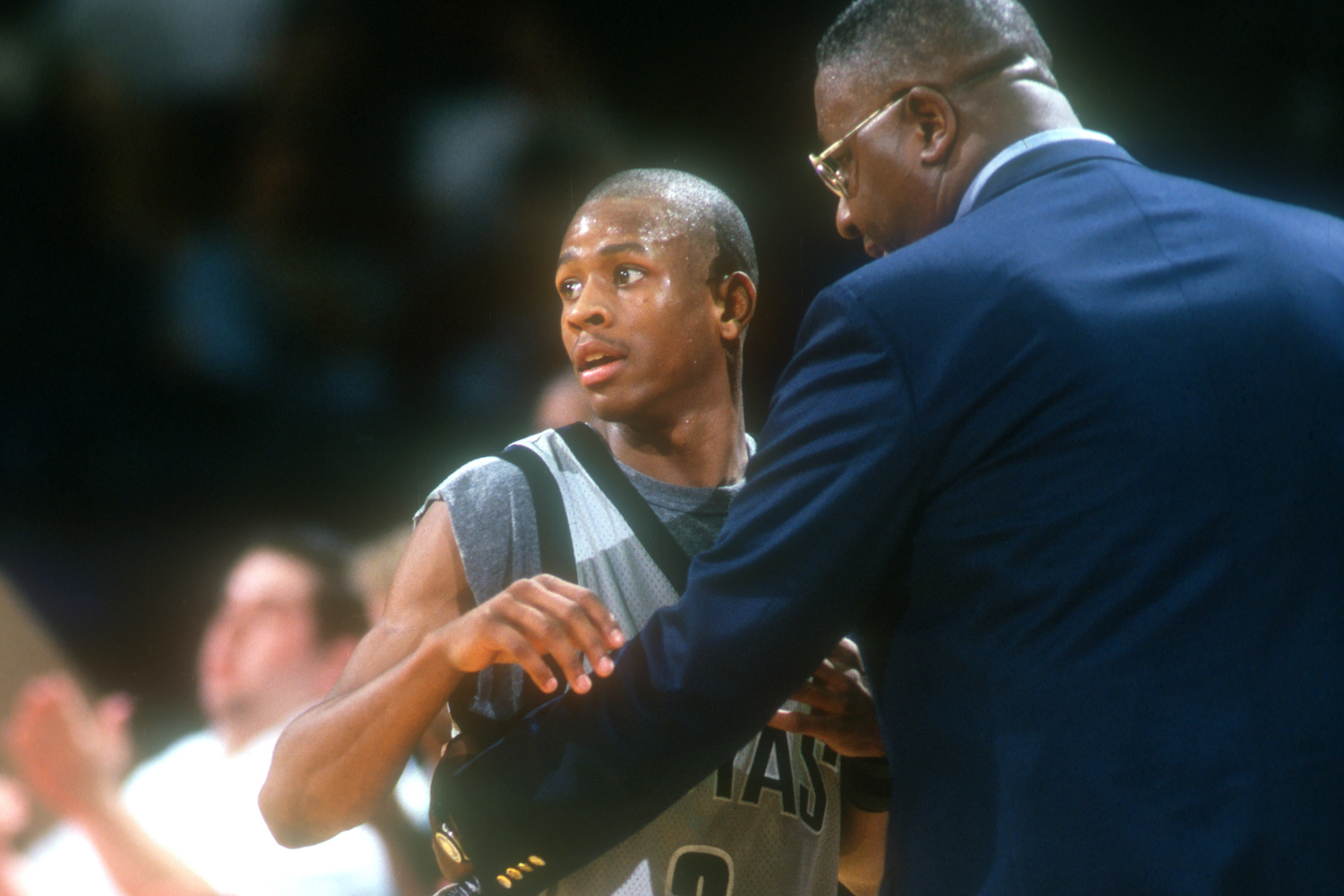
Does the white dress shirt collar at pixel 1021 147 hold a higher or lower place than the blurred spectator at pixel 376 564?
higher

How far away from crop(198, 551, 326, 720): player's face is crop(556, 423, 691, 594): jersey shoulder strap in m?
0.88

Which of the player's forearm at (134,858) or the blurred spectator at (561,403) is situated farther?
the blurred spectator at (561,403)

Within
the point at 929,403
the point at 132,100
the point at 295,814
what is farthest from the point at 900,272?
the point at 132,100

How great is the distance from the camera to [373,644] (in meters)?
1.30

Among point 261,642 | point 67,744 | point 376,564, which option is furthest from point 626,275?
point 67,744

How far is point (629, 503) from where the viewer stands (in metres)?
1.49

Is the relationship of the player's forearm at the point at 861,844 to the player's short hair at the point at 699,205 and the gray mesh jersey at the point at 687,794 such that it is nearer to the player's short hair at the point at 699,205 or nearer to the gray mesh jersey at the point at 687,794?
the gray mesh jersey at the point at 687,794

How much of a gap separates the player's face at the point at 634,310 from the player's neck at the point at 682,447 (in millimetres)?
27

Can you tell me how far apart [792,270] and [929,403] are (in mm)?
1293

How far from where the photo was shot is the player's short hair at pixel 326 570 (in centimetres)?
206

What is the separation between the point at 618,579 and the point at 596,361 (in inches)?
13.7

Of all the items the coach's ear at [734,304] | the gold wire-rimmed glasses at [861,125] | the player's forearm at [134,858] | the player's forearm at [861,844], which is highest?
the gold wire-rimmed glasses at [861,125]

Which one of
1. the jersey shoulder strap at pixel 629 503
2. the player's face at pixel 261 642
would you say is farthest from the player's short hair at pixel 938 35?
the player's face at pixel 261 642

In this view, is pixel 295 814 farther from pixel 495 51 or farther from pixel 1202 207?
pixel 495 51
